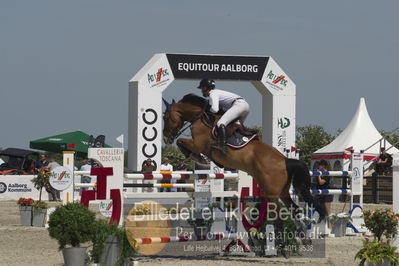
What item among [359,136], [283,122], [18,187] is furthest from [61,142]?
[359,136]

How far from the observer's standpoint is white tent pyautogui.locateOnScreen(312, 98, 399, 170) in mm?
27156

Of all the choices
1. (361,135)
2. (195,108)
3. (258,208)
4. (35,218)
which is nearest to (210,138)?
(195,108)

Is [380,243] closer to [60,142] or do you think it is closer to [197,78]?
[197,78]

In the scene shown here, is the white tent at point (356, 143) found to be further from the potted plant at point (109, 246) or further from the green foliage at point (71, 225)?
the green foliage at point (71, 225)

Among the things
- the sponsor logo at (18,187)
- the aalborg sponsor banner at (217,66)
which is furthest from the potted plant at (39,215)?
the sponsor logo at (18,187)

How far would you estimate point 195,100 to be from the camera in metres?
9.24

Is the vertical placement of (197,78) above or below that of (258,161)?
above

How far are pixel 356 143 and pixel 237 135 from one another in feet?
65.0

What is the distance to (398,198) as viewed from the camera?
28.0 feet

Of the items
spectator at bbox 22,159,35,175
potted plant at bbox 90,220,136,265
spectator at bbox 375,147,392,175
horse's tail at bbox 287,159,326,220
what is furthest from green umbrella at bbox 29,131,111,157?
potted plant at bbox 90,220,136,265

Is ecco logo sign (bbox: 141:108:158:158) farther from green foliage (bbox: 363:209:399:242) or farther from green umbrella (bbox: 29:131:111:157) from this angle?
green foliage (bbox: 363:209:399:242)

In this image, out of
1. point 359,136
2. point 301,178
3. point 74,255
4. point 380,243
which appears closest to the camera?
point 380,243

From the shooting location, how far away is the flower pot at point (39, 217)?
13.9 metres

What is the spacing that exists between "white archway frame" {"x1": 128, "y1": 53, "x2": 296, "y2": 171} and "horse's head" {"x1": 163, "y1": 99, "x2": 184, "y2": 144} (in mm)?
11054
